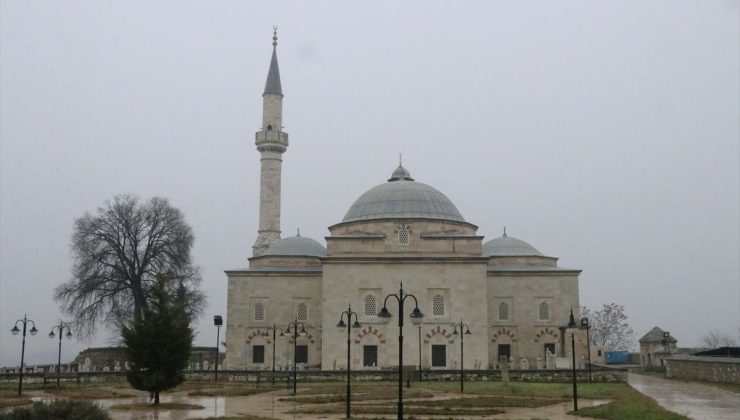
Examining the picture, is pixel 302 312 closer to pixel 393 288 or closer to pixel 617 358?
pixel 393 288

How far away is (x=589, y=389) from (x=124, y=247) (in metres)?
25.9

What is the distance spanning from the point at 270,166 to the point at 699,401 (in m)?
31.3

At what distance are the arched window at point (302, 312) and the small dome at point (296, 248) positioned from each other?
3.43 meters

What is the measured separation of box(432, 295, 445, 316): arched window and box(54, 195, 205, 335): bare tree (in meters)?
13.2

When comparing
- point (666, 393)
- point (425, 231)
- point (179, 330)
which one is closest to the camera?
point (179, 330)

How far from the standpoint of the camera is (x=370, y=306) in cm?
3916

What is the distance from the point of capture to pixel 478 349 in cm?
3847

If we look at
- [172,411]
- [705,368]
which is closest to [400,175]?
[705,368]

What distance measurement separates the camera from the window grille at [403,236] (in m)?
41.0

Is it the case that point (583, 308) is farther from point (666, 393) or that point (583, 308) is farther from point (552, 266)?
point (666, 393)

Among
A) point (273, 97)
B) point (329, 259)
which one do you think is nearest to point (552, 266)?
point (329, 259)

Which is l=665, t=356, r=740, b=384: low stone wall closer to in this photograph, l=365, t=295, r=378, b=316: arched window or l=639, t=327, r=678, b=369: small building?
l=639, t=327, r=678, b=369: small building

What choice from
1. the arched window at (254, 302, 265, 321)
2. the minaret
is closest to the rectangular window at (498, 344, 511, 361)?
the arched window at (254, 302, 265, 321)

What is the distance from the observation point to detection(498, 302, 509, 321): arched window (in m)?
42.0
